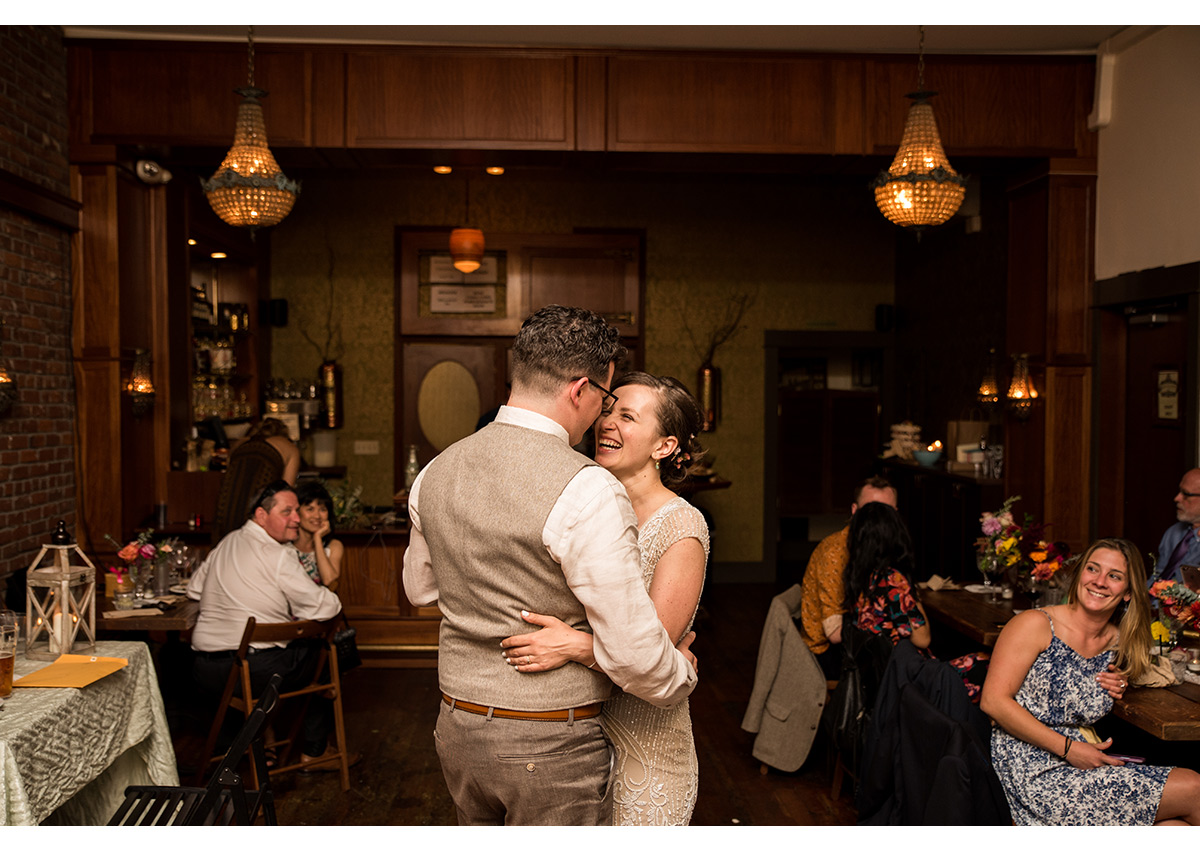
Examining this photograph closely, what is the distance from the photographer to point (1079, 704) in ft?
9.23

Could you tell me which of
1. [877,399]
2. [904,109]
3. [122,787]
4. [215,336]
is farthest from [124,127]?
[877,399]

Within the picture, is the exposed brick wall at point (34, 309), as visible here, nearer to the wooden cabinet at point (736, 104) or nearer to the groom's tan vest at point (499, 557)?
the wooden cabinet at point (736, 104)

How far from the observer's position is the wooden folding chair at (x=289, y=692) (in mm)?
3703

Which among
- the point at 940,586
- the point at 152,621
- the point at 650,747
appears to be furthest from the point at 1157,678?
the point at 152,621

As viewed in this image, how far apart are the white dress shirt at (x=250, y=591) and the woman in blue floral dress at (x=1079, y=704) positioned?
2.81 meters

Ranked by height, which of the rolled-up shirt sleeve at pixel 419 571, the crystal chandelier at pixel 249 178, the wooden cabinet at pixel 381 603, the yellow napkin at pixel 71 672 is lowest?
the wooden cabinet at pixel 381 603

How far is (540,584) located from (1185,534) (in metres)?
4.00

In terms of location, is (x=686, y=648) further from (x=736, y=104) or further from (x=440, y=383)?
(x=440, y=383)

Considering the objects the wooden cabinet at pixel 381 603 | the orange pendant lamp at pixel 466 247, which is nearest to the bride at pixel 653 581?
the wooden cabinet at pixel 381 603

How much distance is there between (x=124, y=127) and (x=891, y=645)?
16.3 feet

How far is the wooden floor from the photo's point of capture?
365 cm

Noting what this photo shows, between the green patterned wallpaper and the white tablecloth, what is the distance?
5.20 meters

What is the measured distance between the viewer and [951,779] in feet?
7.37

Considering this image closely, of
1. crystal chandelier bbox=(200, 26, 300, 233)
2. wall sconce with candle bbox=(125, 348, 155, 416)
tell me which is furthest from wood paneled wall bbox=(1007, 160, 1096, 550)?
wall sconce with candle bbox=(125, 348, 155, 416)
